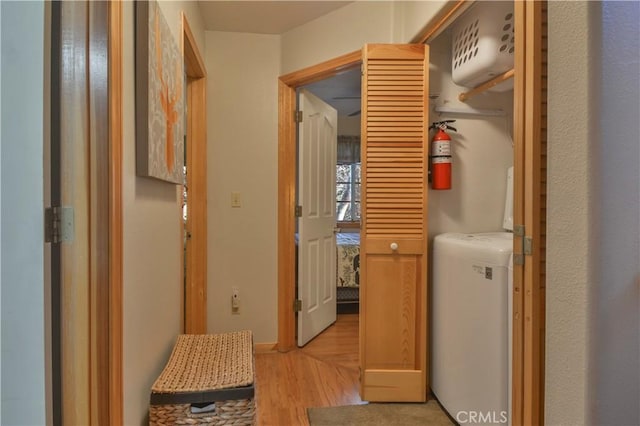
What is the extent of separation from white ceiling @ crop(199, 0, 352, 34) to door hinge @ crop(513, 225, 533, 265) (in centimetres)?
195

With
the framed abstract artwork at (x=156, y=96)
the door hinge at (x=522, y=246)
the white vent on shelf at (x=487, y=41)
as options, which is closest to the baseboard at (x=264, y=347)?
the framed abstract artwork at (x=156, y=96)

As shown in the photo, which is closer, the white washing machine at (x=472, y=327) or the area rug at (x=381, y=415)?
the white washing machine at (x=472, y=327)

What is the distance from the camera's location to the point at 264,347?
262cm

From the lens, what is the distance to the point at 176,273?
179 centimetres

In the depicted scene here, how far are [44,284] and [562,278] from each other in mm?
1122

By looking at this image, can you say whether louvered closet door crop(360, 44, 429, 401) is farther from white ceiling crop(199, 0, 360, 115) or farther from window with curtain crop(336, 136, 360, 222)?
window with curtain crop(336, 136, 360, 222)

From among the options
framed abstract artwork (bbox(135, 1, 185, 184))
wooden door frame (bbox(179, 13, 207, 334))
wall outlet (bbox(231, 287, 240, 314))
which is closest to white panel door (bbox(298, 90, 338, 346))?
wall outlet (bbox(231, 287, 240, 314))

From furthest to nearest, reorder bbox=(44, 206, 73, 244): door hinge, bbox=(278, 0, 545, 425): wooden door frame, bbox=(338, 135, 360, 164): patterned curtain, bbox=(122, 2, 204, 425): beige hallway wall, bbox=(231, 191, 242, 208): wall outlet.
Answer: bbox=(338, 135, 360, 164): patterned curtain → bbox=(231, 191, 242, 208): wall outlet → bbox=(122, 2, 204, 425): beige hallway wall → bbox=(278, 0, 545, 425): wooden door frame → bbox=(44, 206, 73, 244): door hinge

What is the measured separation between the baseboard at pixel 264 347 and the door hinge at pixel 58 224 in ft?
6.61

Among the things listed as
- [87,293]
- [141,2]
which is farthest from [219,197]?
[87,293]

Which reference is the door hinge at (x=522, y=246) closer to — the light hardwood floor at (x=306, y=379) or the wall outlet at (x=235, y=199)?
the light hardwood floor at (x=306, y=379)

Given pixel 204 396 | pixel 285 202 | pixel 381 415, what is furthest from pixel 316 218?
pixel 204 396

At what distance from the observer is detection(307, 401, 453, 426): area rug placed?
5.79 feet

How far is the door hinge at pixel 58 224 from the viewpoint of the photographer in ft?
2.51
